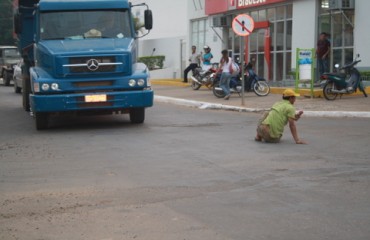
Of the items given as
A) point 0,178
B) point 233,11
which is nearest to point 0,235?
point 0,178

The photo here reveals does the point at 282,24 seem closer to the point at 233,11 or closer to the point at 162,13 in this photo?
the point at 233,11

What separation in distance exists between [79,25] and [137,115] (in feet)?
8.04

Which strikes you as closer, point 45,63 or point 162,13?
point 45,63

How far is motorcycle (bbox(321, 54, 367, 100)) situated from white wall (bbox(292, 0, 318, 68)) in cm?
456

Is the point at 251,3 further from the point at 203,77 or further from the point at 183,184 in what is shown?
the point at 183,184

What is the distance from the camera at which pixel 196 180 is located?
25.3 ft

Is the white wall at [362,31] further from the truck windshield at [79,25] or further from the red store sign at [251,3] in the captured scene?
the truck windshield at [79,25]

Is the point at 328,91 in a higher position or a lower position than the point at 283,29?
lower

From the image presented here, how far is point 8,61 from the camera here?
3347 centimetres

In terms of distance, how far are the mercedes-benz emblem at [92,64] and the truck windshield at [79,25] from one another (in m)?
1.05

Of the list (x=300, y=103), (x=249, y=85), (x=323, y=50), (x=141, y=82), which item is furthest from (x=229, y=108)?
(x=323, y=50)

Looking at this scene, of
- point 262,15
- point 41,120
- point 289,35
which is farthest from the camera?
point 262,15

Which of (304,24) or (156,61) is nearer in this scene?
(304,24)

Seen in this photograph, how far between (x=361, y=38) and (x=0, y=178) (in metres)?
15.2
